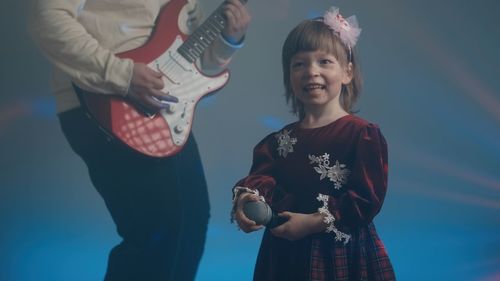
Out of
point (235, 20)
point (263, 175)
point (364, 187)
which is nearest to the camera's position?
point (364, 187)

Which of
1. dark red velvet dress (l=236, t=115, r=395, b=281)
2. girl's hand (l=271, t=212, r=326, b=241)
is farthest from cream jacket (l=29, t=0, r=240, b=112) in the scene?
girl's hand (l=271, t=212, r=326, b=241)

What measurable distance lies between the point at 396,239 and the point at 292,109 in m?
0.47

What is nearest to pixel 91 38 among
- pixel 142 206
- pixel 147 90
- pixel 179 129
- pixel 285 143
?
pixel 147 90

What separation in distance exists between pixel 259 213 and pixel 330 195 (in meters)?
0.16

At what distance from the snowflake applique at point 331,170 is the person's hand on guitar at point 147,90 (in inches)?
18.8

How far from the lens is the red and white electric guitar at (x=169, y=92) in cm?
142

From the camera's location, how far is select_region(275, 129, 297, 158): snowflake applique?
49.7 inches

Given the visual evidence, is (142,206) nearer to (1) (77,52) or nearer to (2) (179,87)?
(2) (179,87)

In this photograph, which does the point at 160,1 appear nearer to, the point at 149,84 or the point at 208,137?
the point at 149,84

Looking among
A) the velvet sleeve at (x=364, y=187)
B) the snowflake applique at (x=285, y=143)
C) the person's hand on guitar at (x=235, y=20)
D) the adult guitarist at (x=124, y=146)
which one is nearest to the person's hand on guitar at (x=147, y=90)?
the adult guitarist at (x=124, y=146)

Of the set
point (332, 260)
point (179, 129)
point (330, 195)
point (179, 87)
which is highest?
point (179, 87)

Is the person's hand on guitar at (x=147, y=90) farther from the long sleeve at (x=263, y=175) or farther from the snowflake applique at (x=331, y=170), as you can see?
the snowflake applique at (x=331, y=170)

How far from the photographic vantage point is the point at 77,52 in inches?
56.7

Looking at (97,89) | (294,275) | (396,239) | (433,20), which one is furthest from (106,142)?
(433,20)
